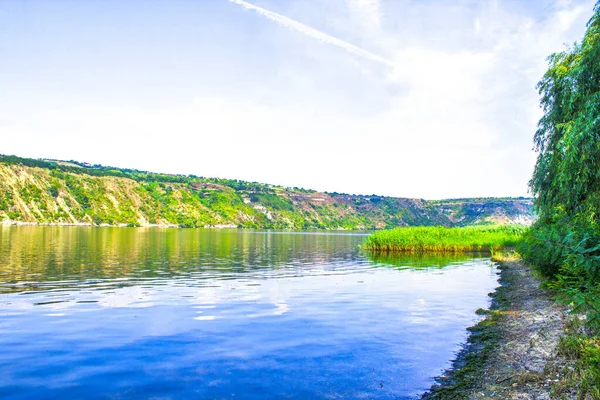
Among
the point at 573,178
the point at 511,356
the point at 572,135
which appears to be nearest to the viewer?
the point at 511,356

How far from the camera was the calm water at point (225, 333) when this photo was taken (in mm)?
11758

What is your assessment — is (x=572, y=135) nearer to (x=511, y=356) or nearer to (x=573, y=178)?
(x=573, y=178)

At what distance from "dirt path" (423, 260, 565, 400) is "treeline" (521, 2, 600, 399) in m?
0.88

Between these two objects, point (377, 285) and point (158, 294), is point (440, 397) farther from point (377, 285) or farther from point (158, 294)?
point (377, 285)

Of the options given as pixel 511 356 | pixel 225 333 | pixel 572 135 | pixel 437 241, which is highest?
pixel 572 135

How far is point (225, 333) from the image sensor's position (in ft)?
55.8

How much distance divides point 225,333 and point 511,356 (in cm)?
964

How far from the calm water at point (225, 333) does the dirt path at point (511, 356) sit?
0.75m

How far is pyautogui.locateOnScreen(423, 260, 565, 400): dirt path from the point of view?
10461 mm

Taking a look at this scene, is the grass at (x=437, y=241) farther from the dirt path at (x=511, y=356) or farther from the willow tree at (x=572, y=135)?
the dirt path at (x=511, y=356)

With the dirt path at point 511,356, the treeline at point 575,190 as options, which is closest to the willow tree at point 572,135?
the treeline at point 575,190

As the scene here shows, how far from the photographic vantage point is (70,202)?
7239 inches

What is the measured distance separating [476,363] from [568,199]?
33.1 ft

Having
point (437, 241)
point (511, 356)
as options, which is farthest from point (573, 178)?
point (437, 241)
